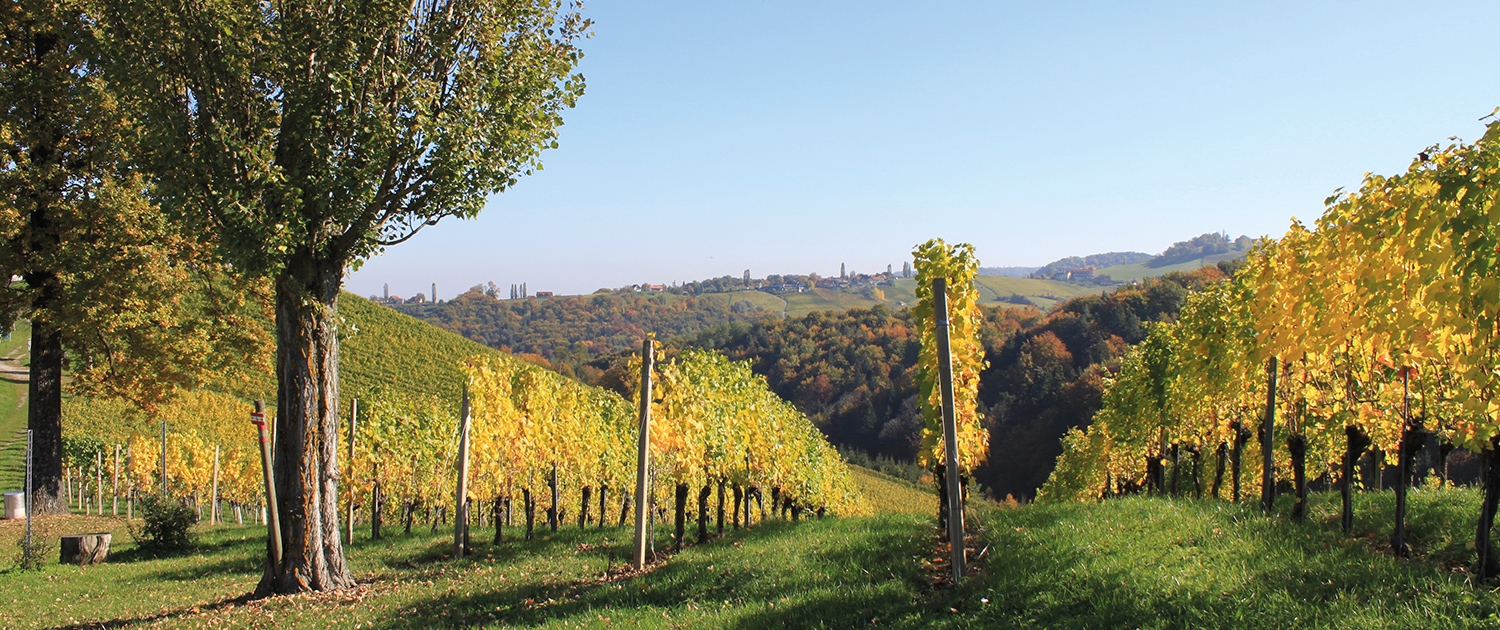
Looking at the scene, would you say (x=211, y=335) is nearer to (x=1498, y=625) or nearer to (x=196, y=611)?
(x=196, y=611)

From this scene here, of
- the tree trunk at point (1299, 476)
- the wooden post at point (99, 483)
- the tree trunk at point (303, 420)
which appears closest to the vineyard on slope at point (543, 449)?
the tree trunk at point (303, 420)

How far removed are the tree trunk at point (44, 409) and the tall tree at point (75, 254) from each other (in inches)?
1.1

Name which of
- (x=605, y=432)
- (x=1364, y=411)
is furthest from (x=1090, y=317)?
(x=1364, y=411)

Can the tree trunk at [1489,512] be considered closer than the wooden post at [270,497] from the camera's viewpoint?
Yes

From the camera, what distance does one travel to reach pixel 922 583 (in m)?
8.28

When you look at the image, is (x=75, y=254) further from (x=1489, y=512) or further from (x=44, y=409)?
(x=1489, y=512)

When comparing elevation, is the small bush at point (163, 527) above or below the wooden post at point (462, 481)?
below

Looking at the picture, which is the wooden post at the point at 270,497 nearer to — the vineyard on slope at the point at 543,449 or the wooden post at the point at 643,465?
the vineyard on slope at the point at 543,449

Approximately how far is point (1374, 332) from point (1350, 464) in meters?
2.17

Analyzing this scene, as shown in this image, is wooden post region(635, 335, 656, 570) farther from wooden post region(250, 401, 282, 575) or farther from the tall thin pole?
the tall thin pole

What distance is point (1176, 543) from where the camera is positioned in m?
7.49

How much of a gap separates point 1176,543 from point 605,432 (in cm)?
1900

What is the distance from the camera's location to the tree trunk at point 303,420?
396 inches

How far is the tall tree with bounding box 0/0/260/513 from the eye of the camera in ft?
49.9
